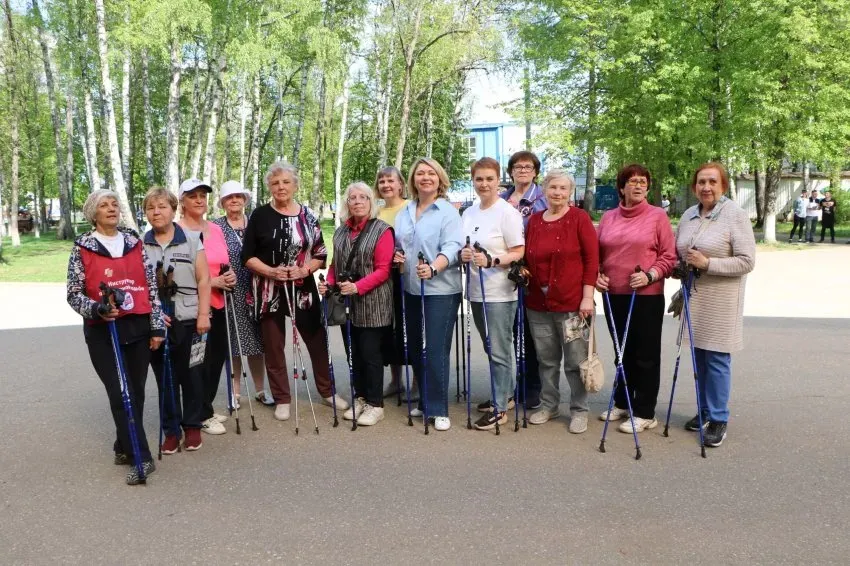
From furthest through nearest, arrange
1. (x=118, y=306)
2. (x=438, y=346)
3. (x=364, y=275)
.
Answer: (x=364, y=275) < (x=438, y=346) < (x=118, y=306)

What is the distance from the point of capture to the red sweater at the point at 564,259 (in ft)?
16.5

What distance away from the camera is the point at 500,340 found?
5.35m

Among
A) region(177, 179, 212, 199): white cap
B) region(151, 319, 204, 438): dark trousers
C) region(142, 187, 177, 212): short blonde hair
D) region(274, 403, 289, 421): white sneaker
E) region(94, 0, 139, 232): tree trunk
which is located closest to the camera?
region(142, 187, 177, 212): short blonde hair

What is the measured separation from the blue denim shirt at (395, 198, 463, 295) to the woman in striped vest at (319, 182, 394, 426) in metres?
0.17

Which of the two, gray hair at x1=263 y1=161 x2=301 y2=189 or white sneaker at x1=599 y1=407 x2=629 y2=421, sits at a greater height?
gray hair at x1=263 y1=161 x2=301 y2=189

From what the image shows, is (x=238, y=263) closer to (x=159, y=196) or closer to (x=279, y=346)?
(x=279, y=346)

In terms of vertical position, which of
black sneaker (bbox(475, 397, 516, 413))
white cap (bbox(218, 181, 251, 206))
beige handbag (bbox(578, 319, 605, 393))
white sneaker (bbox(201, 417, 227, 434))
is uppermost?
white cap (bbox(218, 181, 251, 206))

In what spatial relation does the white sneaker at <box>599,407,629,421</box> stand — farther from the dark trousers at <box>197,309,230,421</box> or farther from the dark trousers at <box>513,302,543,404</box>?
the dark trousers at <box>197,309,230,421</box>

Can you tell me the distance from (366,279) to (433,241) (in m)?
0.58

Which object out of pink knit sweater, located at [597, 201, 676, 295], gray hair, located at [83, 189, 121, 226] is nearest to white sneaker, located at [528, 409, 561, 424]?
pink knit sweater, located at [597, 201, 676, 295]

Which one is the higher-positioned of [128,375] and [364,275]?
[364,275]

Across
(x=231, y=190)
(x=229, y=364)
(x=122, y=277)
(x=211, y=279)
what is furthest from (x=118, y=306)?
(x=231, y=190)

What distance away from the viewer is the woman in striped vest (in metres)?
5.36

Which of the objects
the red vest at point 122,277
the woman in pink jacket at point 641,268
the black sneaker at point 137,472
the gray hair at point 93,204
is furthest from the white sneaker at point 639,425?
the gray hair at point 93,204
